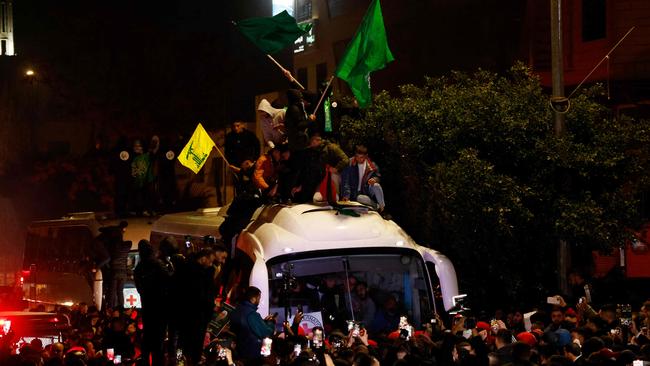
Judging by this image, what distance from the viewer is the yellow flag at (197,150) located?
21719 mm

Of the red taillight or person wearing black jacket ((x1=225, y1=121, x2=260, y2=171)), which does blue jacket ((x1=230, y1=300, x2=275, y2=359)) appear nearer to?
the red taillight

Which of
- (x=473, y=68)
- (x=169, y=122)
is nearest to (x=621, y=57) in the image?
(x=473, y=68)

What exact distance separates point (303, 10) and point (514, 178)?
2291 centimetres

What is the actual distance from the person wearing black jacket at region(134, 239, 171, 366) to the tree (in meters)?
7.21

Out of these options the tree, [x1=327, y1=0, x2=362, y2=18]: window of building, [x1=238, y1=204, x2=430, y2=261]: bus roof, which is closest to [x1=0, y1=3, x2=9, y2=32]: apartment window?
[x1=327, y1=0, x2=362, y2=18]: window of building

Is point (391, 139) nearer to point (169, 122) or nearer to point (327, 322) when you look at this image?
point (327, 322)

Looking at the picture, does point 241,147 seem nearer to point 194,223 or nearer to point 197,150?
point 197,150

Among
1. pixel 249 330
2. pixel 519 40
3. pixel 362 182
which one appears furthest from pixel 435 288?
pixel 519 40

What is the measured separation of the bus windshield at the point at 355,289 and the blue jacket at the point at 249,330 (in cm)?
217

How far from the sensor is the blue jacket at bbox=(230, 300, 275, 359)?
14008 mm

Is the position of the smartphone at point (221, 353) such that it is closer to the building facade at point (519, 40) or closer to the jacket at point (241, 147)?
the jacket at point (241, 147)

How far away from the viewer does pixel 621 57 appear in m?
26.5

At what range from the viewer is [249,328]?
14.0 meters

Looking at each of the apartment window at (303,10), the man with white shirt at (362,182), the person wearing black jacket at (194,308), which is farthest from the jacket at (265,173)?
the apartment window at (303,10)
